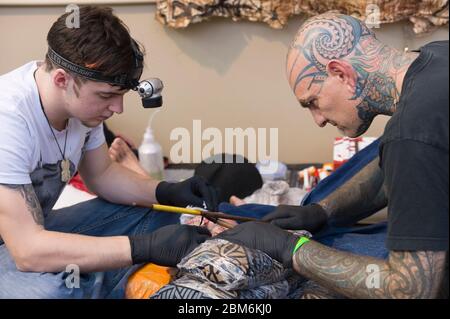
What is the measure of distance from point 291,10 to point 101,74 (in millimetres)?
1465

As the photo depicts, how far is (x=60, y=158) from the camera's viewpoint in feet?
6.14

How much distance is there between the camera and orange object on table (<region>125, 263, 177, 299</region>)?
1646 mm

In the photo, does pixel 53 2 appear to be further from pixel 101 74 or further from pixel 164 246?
pixel 164 246

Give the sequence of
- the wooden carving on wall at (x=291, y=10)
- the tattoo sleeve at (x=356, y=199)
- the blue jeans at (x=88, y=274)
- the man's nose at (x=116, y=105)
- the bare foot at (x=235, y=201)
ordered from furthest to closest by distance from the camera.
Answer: the wooden carving on wall at (x=291, y=10), the bare foot at (x=235, y=201), the tattoo sleeve at (x=356, y=199), the man's nose at (x=116, y=105), the blue jeans at (x=88, y=274)

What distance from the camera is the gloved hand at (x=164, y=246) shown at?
1.66 m

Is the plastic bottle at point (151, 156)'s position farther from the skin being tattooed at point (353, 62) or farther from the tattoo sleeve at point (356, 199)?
the skin being tattooed at point (353, 62)

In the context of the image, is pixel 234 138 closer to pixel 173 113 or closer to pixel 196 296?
pixel 173 113

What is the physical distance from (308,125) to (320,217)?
1327 millimetres

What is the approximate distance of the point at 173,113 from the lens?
322cm

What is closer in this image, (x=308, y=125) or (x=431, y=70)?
(x=431, y=70)

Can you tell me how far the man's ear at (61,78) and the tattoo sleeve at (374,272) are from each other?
31.5 inches

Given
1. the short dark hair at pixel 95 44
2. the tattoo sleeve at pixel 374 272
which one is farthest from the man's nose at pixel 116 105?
the tattoo sleeve at pixel 374 272
